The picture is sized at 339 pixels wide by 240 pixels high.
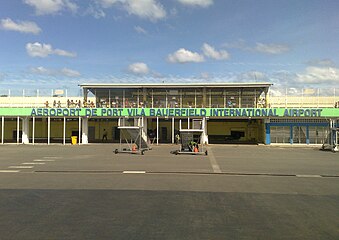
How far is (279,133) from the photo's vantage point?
3694cm

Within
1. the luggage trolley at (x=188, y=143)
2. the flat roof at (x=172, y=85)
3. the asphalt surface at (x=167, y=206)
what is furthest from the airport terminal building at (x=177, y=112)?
the asphalt surface at (x=167, y=206)

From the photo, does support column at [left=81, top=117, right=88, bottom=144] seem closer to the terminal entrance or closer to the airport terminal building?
the airport terminal building

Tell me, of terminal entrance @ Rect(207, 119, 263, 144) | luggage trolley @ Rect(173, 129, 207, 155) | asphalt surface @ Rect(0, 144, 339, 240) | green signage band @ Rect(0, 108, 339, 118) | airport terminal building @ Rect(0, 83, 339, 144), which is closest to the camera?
asphalt surface @ Rect(0, 144, 339, 240)

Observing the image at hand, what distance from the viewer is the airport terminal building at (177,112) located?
36094 mm

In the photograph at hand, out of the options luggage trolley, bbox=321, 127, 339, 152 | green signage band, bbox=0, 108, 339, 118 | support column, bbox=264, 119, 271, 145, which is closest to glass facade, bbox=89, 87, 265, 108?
green signage band, bbox=0, 108, 339, 118

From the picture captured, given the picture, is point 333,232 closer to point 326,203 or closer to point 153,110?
point 326,203

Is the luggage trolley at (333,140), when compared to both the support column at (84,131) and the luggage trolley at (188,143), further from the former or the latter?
the support column at (84,131)

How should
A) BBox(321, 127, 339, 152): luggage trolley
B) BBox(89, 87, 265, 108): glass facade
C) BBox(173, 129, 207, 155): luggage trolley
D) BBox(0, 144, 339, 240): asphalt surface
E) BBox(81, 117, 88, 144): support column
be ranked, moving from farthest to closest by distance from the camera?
BBox(89, 87, 265, 108): glass facade < BBox(81, 117, 88, 144): support column < BBox(321, 127, 339, 152): luggage trolley < BBox(173, 129, 207, 155): luggage trolley < BBox(0, 144, 339, 240): asphalt surface

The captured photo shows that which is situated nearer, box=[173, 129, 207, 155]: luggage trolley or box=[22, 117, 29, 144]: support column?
box=[173, 129, 207, 155]: luggage trolley

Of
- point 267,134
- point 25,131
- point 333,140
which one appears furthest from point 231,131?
point 25,131

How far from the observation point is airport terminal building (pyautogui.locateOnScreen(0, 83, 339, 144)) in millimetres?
36094

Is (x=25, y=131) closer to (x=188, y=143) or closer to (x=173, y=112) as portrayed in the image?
(x=173, y=112)

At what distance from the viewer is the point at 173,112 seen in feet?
119

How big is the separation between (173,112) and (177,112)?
17.5 inches
